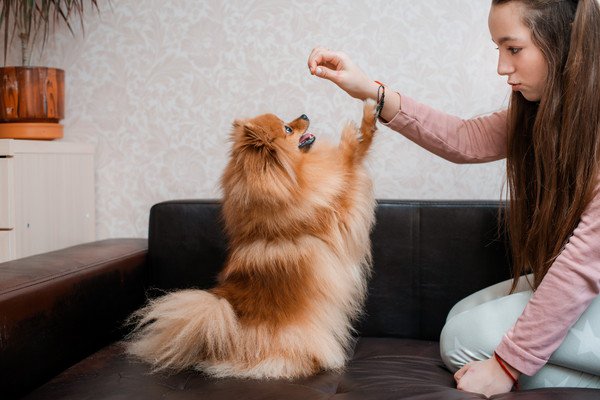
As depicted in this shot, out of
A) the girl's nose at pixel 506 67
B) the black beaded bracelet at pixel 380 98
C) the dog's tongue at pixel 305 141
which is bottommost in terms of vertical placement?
the dog's tongue at pixel 305 141

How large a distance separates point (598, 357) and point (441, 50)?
1.10 meters

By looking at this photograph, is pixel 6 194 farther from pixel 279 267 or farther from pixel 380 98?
pixel 380 98

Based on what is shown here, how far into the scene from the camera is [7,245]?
1.83 meters

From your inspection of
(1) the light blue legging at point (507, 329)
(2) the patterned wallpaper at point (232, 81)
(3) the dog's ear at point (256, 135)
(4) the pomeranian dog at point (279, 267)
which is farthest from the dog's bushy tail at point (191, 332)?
(2) the patterned wallpaper at point (232, 81)

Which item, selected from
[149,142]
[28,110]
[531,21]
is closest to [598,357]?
[531,21]

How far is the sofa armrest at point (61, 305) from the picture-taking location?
Result: 133cm

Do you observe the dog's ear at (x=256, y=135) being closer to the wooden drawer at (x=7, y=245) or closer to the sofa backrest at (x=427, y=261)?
the sofa backrest at (x=427, y=261)

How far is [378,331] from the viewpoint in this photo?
1.78 metres

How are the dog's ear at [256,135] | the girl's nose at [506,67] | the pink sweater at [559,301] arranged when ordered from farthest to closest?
1. the dog's ear at [256,135]
2. the girl's nose at [506,67]
3. the pink sweater at [559,301]

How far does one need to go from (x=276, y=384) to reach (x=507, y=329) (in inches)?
19.7

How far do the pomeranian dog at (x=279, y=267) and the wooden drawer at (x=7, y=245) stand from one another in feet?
1.79

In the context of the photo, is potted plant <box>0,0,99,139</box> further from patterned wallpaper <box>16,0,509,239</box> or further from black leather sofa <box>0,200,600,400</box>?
black leather sofa <box>0,200,600,400</box>

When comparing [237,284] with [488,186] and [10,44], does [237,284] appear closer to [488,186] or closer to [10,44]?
[488,186]

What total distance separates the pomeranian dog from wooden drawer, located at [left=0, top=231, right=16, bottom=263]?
0.55 meters
